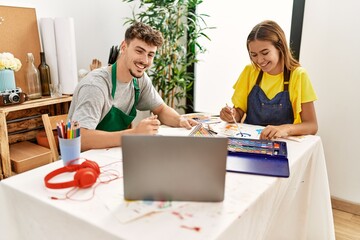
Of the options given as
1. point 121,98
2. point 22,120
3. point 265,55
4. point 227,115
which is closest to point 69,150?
point 121,98

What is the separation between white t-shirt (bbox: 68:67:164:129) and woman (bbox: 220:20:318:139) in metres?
0.57

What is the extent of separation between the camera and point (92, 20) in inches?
103

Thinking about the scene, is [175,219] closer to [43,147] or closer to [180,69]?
[43,147]

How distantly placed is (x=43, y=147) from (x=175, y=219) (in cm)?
177

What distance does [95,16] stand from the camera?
104 inches

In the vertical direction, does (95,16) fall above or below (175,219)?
above

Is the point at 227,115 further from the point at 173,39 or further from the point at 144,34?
the point at 173,39

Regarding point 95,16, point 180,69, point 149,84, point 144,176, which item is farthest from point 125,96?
point 95,16

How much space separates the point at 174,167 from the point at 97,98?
0.75 meters

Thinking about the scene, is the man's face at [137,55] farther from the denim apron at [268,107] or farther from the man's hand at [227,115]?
the denim apron at [268,107]

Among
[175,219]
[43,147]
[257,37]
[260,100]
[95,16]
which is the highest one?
[95,16]

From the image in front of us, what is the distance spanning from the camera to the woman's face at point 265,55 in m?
1.57

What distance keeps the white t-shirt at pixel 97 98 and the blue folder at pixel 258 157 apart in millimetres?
633

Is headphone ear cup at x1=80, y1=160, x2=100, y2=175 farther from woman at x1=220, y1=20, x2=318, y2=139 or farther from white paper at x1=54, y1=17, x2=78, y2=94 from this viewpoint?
white paper at x1=54, y1=17, x2=78, y2=94
